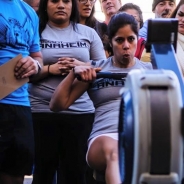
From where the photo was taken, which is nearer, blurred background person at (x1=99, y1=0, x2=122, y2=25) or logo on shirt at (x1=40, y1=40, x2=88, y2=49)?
logo on shirt at (x1=40, y1=40, x2=88, y2=49)

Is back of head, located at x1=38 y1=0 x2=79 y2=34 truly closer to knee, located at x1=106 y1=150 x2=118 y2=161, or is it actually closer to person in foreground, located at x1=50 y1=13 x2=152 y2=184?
person in foreground, located at x1=50 y1=13 x2=152 y2=184

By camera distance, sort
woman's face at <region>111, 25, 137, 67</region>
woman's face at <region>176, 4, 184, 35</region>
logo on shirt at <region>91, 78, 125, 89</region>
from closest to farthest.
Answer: logo on shirt at <region>91, 78, 125, 89</region>
woman's face at <region>111, 25, 137, 67</region>
woman's face at <region>176, 4, 184, 35</region>

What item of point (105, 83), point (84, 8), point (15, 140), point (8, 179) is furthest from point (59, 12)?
point (8, 179)

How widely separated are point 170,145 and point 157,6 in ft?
12.4

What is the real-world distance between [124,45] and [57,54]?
20.7 inches

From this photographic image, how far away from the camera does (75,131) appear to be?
3.52 meters

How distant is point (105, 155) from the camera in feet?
8.81

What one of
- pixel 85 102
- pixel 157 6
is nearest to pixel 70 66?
pixel 85 102

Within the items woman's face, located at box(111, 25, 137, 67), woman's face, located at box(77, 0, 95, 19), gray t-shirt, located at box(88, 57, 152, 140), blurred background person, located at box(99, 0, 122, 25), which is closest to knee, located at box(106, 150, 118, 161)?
gray t-shirt, located at box(88, 57, 152, 140)

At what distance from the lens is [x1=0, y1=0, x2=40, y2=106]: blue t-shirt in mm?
2982

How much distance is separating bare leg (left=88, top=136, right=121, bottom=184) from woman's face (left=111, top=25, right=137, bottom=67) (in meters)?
0.59

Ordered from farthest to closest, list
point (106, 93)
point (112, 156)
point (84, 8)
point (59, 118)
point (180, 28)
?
point (84, 8) → point (180, 28) → point (59, 118) → point (106, 93) → point (112, 156)

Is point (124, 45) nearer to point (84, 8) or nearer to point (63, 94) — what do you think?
point (63, 94)

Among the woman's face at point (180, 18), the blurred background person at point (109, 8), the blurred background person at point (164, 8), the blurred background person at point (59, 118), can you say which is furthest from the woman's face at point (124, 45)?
the blurred background person at point (164, 8)
